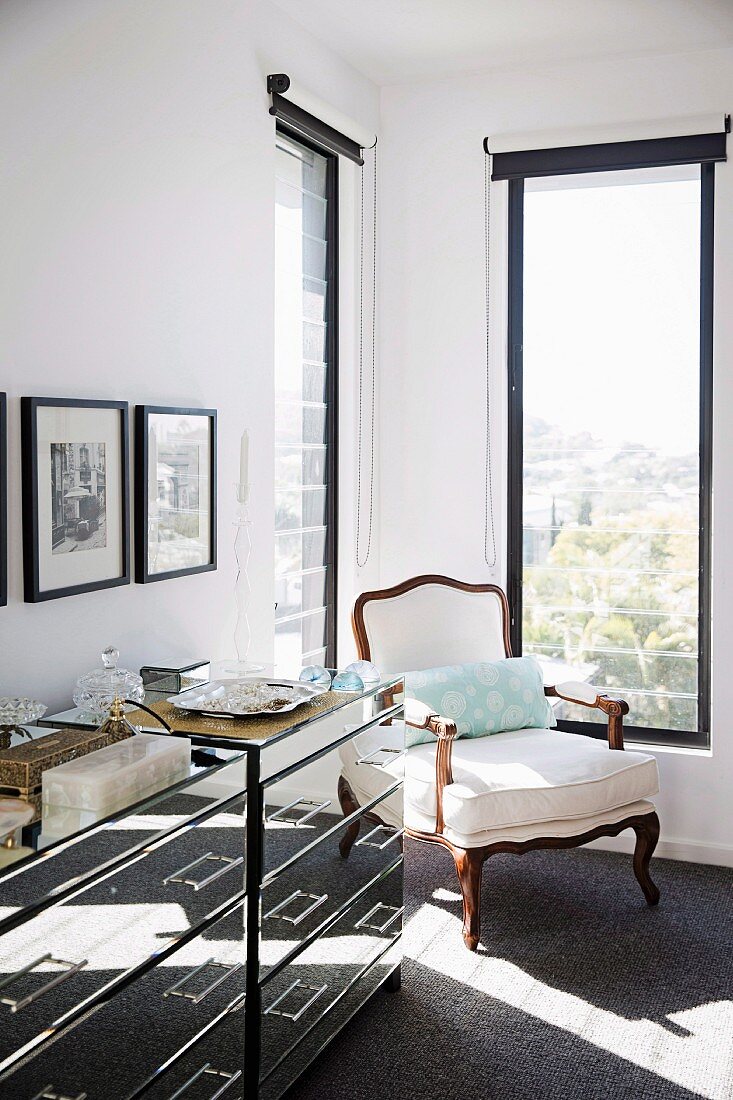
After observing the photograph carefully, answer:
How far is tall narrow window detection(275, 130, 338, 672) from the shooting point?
3.46 meters

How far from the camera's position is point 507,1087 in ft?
7.45

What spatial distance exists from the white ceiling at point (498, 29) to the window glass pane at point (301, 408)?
39 centimetres

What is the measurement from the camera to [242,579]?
291cm

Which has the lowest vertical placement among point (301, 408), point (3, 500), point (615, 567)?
point (615, 567)

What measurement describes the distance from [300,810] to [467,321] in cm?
230

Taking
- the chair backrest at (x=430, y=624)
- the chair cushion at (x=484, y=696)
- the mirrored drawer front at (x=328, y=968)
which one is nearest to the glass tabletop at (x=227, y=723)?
the mirrored drawer front at (x=328, y=968)

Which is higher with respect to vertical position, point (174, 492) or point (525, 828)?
point (174, 492)

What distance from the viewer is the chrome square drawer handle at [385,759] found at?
2.44 meters

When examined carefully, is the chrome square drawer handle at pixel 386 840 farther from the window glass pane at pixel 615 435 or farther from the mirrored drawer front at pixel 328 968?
the window glass pane at pixel 615 435

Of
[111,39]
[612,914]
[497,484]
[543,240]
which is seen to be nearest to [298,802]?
[612,914]

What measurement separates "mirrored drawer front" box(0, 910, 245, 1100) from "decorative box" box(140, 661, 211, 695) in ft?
1.98

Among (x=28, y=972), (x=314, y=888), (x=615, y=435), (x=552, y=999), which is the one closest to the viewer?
(x=28, y=972)

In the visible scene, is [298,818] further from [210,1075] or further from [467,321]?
[467,321]

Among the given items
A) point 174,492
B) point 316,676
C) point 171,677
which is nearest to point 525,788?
point 316,676
